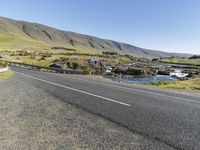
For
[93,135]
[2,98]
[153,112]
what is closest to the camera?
[93,135]

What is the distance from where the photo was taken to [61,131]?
21.6 ft

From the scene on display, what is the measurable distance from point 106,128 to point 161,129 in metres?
1.52

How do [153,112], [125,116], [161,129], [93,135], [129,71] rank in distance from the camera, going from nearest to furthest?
[93,135]
[161,129]
[125,116]
[153,112]
[129,71]

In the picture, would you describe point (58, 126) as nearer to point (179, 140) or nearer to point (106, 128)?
point (106, 128)

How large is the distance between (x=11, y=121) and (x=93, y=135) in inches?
114

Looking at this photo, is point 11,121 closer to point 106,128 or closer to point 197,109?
point 106,128

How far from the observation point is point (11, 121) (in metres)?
7.55

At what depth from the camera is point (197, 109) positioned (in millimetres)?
9844

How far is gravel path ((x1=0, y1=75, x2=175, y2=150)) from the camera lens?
217 inches

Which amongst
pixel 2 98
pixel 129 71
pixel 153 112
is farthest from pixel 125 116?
pixel 129 71

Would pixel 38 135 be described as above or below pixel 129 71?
above

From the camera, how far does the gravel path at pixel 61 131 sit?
552 centimetres

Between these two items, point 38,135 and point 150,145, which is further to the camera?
point 38,135

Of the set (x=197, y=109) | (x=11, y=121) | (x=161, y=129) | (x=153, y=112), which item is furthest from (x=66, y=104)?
(x=197, y=109)
